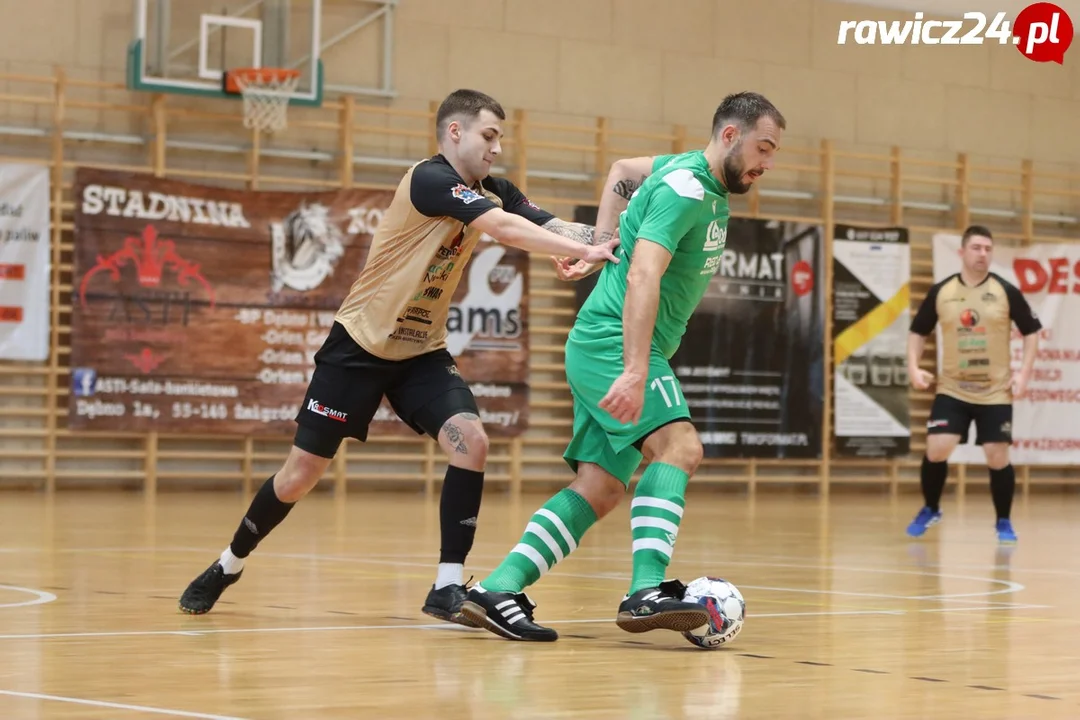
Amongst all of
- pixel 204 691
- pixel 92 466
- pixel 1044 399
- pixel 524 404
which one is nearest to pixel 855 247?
pixel 1044 399

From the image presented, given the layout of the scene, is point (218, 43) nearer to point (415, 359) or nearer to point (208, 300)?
point (208, 300)

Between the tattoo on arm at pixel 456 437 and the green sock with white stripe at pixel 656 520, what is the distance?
72cm

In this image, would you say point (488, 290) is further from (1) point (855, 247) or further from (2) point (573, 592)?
(2) point (573, 592)

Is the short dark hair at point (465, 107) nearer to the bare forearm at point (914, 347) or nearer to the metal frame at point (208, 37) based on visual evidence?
the bare forearm at point (914, 347)

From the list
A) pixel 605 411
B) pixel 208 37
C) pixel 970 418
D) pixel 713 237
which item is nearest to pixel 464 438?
pixel 605 411

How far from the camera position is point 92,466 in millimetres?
13914

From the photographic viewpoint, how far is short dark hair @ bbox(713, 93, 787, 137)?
15.2 feet

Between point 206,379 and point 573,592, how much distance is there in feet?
28.4

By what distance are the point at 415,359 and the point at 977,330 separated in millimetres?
6348

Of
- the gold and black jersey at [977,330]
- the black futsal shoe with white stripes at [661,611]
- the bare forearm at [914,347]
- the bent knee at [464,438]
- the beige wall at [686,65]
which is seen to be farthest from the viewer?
the beige wall at [686,65]

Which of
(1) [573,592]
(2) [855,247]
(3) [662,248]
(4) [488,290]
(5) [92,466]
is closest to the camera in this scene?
(3) [662,248]

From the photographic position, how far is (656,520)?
4547mm

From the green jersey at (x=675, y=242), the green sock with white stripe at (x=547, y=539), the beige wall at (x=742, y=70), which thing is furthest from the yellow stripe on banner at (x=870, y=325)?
the green sock with white stripe at (x=547, y=539)

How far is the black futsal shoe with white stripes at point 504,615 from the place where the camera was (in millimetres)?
4547
